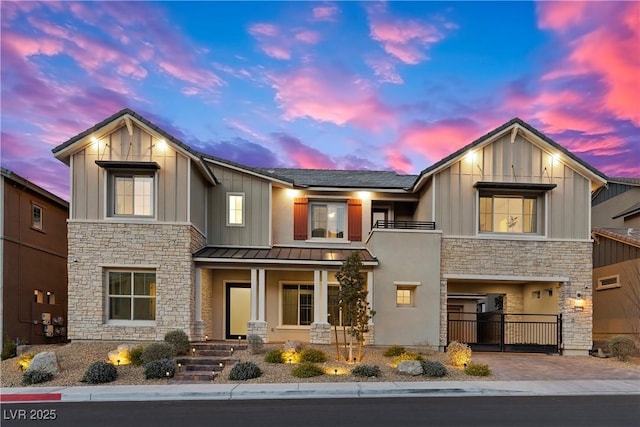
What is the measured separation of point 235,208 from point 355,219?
197 inches

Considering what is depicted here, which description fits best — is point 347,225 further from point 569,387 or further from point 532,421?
point 532,421

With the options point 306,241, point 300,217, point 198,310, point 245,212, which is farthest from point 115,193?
point 306,241

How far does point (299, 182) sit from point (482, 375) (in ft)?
34.8

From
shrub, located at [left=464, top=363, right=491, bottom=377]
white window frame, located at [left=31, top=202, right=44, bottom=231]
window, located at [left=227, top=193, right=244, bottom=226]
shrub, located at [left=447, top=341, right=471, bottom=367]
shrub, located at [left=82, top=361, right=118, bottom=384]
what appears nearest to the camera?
shrub, located at [left=82, top=361, right=118, bottom=384]

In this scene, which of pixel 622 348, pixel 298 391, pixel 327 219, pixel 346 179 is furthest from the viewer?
pixel 346 179

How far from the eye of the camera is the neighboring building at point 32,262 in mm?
16641

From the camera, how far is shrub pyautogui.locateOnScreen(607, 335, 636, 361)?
600 inches

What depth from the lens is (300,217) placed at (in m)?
19.1

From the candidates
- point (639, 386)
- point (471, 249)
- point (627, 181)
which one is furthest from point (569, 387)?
point (627, 181)

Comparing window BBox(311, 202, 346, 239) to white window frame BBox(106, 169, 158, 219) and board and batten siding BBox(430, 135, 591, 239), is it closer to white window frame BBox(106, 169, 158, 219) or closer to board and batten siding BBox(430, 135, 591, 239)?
board and batten siding BBox(430, 135, 591, 239)

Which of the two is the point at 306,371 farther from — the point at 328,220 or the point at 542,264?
the point at 542,264

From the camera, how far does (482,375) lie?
12539 millimetres

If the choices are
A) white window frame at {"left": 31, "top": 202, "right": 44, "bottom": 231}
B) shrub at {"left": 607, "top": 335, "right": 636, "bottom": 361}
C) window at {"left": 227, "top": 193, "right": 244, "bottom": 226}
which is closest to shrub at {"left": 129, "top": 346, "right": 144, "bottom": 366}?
window at {"left": 227, "top": 193, "right": 244, "bottom": 226}

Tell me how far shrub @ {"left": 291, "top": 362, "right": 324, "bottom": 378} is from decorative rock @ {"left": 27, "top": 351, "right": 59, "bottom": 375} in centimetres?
641
